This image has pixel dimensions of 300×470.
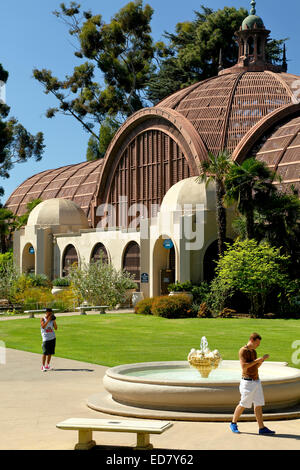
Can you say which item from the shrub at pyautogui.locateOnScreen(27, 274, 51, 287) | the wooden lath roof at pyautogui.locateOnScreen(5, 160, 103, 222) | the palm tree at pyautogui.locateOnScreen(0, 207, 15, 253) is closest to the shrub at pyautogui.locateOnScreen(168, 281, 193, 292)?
the shrub at pyautogui.locateOnScreen(27, 274, 51, 287)

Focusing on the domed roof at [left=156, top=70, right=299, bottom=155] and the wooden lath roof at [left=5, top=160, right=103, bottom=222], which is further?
the wooden lath roof at [left=5, top=160, right=103, bottom=222]

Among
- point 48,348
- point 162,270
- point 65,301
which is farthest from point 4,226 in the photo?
point 48,348

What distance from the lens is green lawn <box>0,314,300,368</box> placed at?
63.7ft

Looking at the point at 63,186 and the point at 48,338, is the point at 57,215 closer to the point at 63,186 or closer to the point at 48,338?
the point at 63,186

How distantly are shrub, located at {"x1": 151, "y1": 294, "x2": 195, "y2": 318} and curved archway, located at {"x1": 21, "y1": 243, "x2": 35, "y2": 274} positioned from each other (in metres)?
19.1

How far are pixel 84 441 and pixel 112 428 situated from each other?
1.41 feet

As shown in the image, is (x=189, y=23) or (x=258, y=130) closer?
(x=258, y=130)

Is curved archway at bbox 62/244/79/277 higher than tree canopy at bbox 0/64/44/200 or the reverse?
the reverse

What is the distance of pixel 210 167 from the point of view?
34031mm

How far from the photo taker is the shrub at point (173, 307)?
104ft

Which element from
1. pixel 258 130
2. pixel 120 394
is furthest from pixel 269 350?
pixel 258 130

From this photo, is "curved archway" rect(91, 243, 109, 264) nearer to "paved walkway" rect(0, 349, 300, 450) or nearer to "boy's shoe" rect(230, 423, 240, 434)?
"paved walkway" rect(0, 349, 300, 450)

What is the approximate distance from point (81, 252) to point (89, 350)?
24.2 meters
